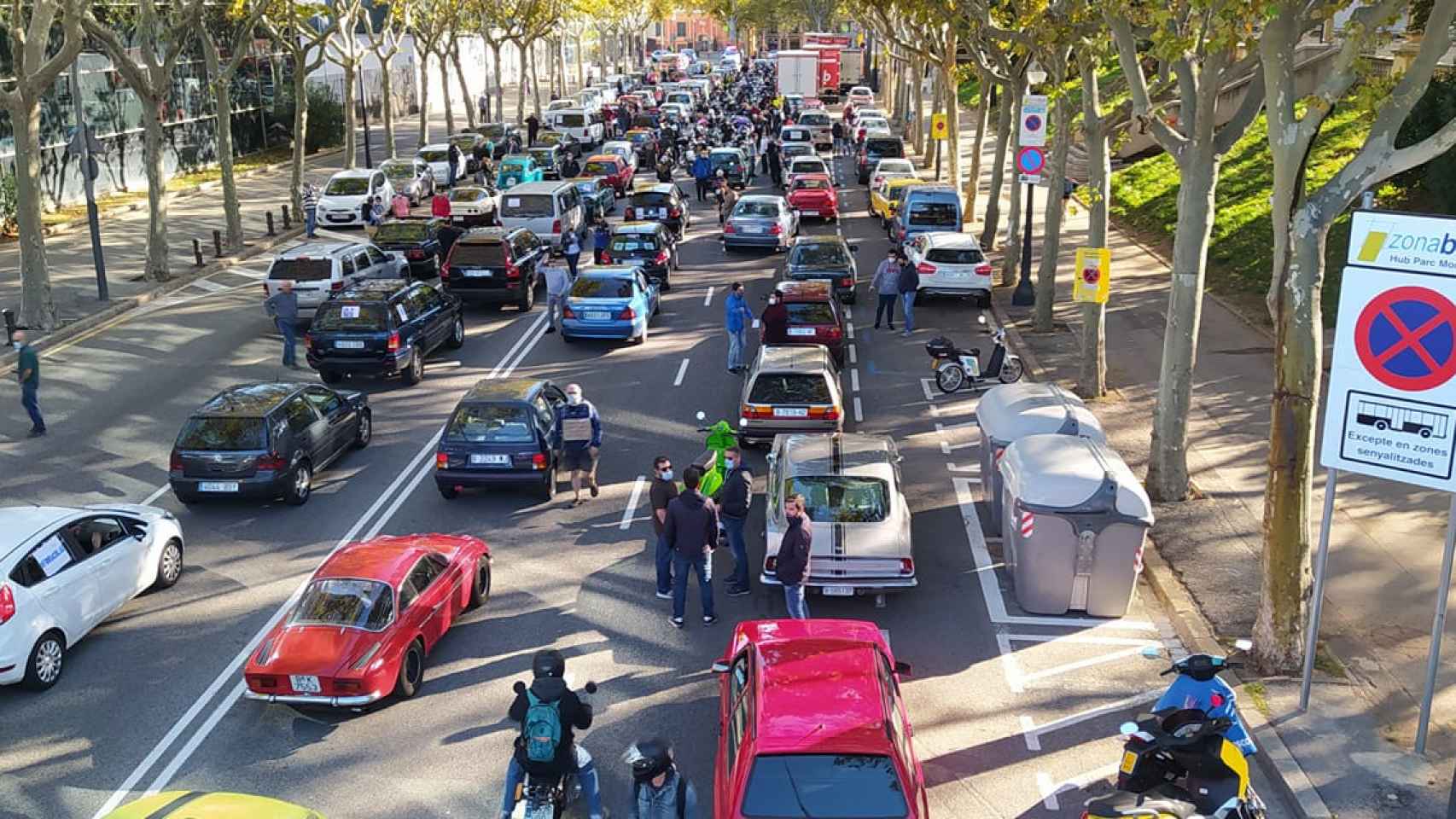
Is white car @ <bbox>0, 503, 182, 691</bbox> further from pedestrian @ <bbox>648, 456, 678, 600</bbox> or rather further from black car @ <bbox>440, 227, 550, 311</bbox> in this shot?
black car @ <bbox>440, 227, 550, 311</bbox>

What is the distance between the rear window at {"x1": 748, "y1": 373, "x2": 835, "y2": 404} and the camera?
723 inches

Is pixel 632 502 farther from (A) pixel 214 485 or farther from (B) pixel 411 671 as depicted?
(B) pixel 411 671

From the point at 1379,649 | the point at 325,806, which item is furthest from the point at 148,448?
the point at 1379,649

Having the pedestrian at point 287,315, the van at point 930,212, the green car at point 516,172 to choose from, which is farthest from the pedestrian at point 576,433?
the green car at point 516,172

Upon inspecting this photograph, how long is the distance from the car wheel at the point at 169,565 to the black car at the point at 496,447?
10.5 ft

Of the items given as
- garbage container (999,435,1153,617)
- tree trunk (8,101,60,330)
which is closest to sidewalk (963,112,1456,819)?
garbage container (999,435,1153,617)

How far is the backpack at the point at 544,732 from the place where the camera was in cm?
925

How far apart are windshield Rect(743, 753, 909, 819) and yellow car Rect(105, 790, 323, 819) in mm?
2741

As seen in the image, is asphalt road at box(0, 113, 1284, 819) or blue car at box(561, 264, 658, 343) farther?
blue car at box(561, 264, 658, 343)

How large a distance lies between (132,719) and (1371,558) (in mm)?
12570

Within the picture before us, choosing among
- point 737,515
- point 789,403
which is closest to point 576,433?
point 789,403

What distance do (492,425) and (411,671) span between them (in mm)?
5087

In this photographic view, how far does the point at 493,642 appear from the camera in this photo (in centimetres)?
1329

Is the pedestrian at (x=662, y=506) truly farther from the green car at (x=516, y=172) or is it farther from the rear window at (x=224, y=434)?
the green car at (x=516, y=172)
